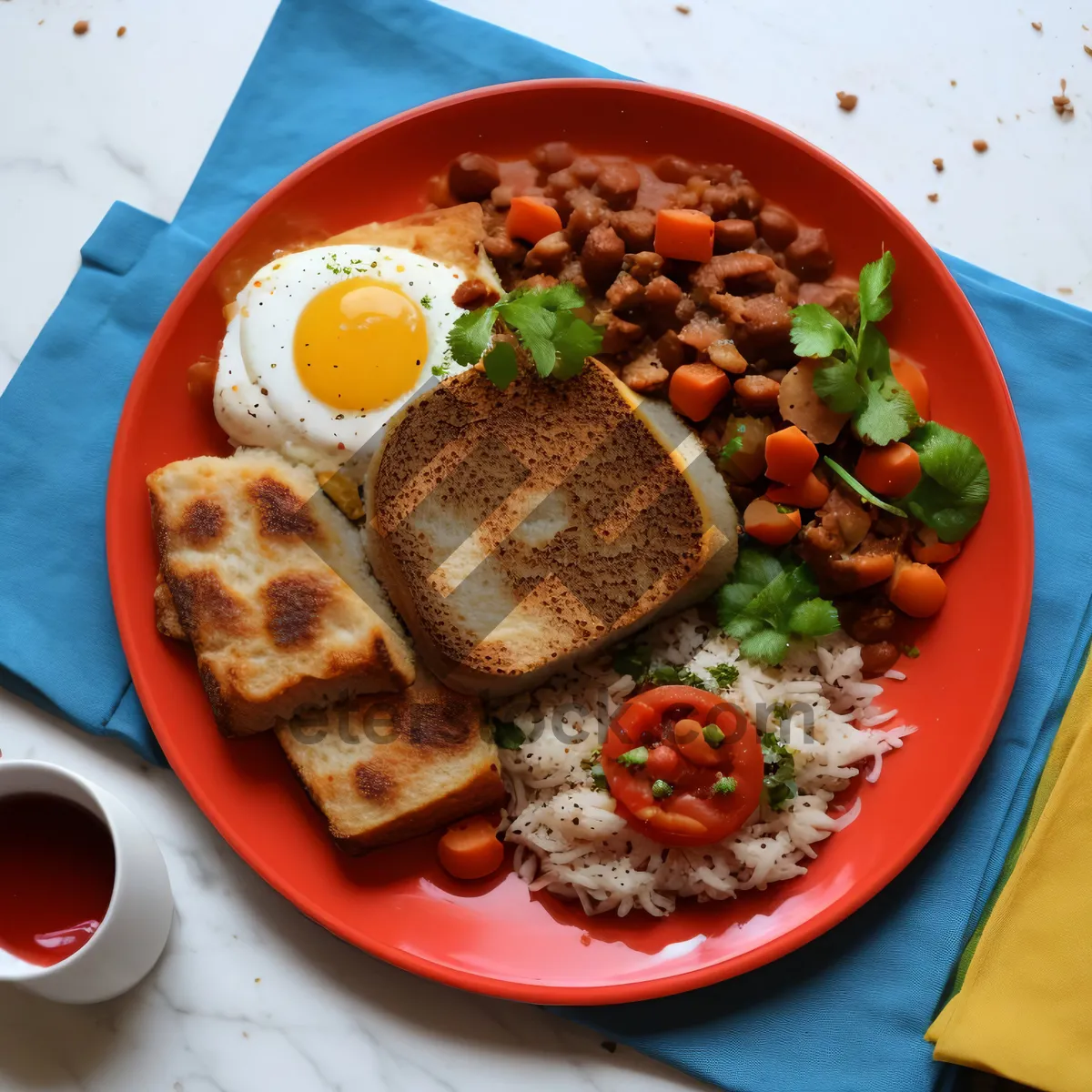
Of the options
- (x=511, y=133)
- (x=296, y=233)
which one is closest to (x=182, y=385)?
(x=296, y=233)

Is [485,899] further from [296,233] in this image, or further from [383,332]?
[296,233]

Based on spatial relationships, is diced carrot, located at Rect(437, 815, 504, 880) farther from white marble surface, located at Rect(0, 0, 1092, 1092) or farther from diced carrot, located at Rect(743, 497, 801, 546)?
diced carrot, located at Rect(743, 497, 801, 546)

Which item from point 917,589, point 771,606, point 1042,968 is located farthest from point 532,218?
point 1042,968

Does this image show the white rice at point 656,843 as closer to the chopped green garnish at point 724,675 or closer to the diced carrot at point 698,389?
the chopped green garnish at point 724,675

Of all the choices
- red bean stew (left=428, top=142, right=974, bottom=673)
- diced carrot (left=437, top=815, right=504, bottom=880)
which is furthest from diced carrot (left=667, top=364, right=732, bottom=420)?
diced carrot (left=437, top=815, right=504, bottom=880)

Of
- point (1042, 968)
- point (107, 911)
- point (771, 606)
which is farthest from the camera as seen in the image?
point (771, 606)

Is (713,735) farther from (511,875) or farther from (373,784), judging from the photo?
(373,784)
